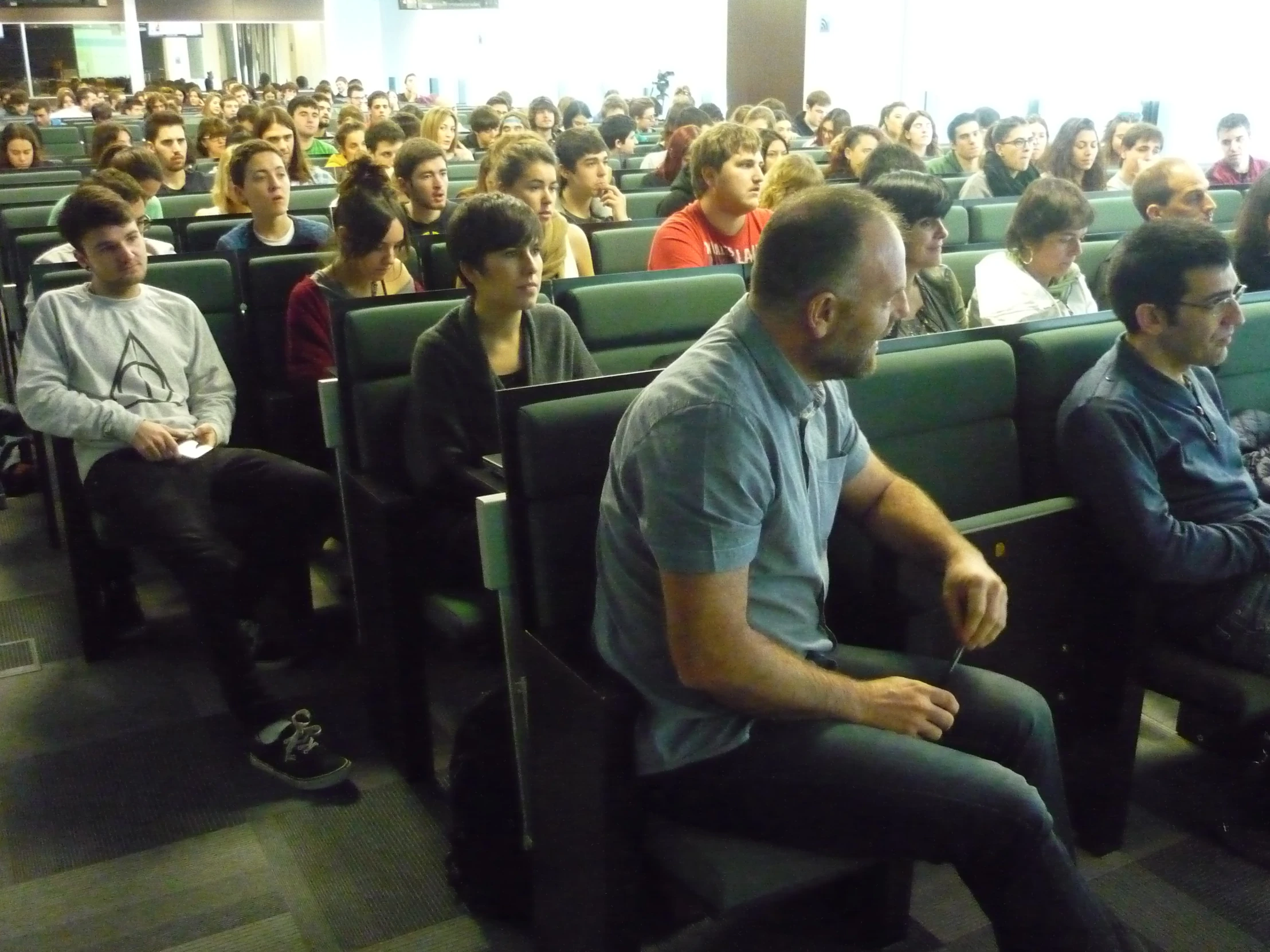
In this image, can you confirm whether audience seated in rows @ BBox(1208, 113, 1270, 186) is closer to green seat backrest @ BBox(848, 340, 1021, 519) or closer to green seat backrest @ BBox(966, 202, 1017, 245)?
green seat backrest @ BBox(966, 202, 1017, 245)

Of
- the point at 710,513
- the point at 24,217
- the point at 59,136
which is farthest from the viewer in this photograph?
the point at 59,136

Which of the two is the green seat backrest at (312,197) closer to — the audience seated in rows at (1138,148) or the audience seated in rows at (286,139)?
the audience seated in rows at (286,139)

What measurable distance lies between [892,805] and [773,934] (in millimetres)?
638

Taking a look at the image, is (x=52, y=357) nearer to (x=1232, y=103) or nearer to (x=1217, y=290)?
(x=1217, y=290)

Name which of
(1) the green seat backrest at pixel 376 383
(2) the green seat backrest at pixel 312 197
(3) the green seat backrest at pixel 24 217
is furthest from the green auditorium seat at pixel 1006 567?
(3) the green seat backrest at pixel 24 217

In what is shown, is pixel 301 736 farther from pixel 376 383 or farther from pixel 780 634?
pixel 780 634

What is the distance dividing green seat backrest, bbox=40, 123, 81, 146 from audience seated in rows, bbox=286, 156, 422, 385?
372 inches

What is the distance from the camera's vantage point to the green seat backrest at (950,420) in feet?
6.51

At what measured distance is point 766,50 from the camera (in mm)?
10406

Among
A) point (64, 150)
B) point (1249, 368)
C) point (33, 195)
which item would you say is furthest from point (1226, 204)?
point (64, 150)

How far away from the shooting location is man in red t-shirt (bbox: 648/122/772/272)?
341 centimetres

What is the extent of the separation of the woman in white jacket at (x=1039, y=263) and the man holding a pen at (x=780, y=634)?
162 cm

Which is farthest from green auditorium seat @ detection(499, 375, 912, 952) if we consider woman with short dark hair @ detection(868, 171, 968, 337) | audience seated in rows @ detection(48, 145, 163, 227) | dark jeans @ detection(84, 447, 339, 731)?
audience seated in rows @ detection(48, 145, 163, 227)

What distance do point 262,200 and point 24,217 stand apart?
151 cm
